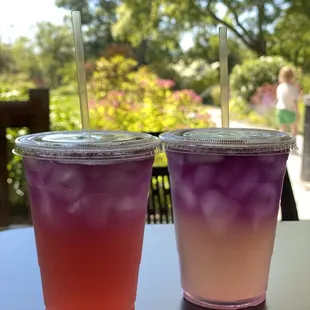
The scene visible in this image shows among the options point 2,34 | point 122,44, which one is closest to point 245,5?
point 122,44

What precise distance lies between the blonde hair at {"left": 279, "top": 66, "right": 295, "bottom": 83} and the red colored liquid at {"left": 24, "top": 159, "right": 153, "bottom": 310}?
9.15ft

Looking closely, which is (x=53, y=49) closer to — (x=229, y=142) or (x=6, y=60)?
(x=6, y=60)

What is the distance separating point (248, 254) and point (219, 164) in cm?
11

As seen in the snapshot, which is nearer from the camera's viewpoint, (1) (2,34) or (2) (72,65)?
(1) (2,34)

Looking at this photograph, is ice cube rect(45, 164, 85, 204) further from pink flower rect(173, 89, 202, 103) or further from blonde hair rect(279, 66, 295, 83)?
blonde hair rect(279, 66, 295, 83)

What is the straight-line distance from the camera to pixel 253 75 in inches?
133

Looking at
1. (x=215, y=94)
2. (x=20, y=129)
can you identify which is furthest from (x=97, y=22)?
(x=20, y=129)

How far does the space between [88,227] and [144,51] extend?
2545mm

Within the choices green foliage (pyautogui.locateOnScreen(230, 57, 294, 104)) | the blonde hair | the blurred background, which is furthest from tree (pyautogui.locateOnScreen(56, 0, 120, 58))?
the blonde hair

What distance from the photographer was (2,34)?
2705 millimetres

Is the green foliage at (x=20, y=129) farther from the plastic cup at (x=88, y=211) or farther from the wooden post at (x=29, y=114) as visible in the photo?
the plastic cup at (x=88, y=211)

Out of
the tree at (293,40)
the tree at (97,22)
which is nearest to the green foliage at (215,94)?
the tree at (293,40)

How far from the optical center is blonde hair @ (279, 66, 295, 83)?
328cm

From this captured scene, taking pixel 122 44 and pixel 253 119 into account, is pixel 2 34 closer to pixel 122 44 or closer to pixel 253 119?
pixel 122 44
